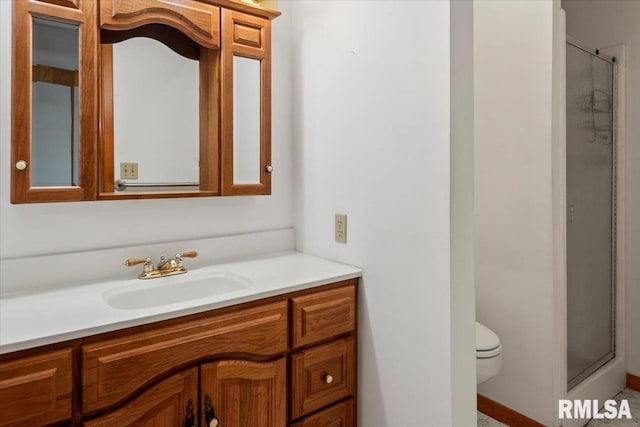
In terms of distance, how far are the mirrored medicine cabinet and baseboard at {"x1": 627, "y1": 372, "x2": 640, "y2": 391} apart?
2346 mm

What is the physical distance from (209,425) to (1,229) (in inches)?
34.6

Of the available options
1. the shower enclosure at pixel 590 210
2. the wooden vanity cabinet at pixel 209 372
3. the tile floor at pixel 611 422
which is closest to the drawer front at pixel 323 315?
the wooden vanity cabinet at pixel 209 372

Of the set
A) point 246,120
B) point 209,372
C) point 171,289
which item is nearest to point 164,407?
point 209,372

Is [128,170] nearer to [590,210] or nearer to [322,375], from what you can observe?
[322,375]

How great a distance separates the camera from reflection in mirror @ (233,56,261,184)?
1673 millimetres

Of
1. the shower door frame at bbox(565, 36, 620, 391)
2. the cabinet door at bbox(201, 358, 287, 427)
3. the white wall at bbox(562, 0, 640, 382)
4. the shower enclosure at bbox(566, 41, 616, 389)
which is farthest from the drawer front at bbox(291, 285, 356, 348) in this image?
the white wall at bbox(562, 0, 640, 382)

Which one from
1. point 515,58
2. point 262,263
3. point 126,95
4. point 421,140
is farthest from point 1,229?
point 515,58

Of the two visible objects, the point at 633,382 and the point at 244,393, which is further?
the point at 633,382

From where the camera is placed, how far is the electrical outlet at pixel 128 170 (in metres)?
1.48

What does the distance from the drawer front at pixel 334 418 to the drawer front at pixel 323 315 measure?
10.6 inches

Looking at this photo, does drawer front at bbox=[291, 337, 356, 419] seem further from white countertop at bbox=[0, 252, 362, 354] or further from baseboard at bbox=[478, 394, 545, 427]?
baseboard at bbox=[478, 394, 545, 427]

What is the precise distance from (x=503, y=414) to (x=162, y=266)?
5.80 feet

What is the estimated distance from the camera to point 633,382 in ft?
7.95

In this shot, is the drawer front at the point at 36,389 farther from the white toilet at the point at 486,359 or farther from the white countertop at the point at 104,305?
the white toilet at the point at 486,359
